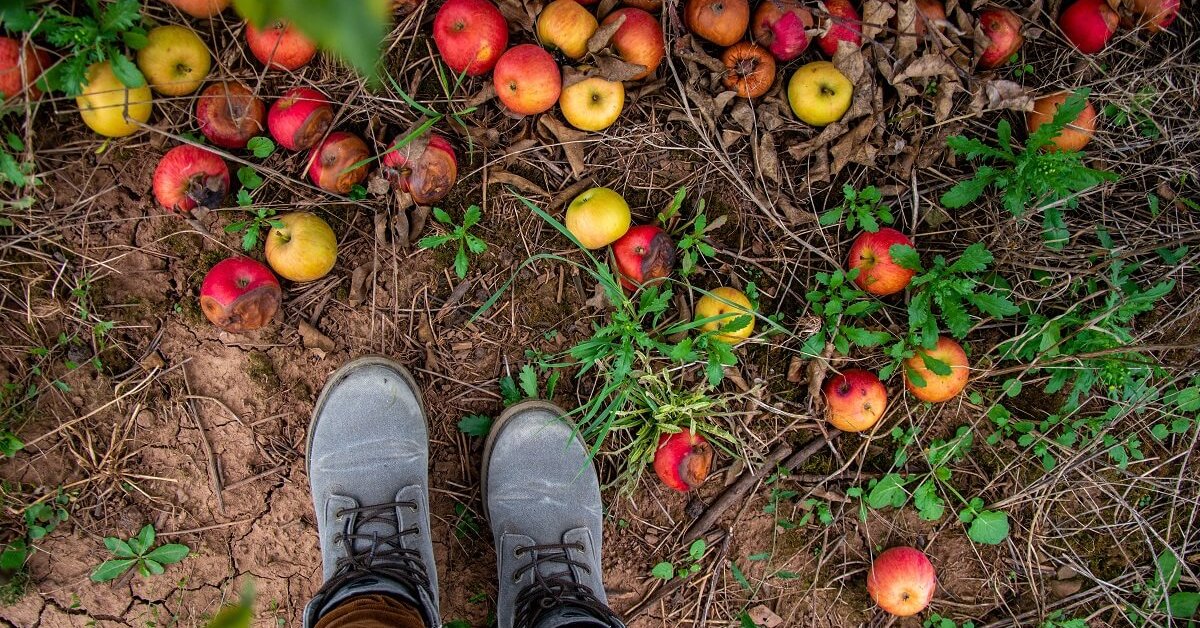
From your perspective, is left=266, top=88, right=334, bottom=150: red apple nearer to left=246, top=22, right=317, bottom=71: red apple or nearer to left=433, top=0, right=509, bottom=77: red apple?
left=246, top=22, right=317, bottom=71: red apple

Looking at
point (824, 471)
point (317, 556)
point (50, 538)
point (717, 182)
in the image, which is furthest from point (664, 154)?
point (50, 538)

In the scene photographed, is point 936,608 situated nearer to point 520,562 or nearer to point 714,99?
point 520,562

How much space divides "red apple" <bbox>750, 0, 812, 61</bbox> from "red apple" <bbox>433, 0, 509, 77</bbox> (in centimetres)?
104

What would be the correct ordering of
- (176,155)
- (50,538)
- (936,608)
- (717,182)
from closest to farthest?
1. (176,155)
2. (50,538)
3. (717,182)
4. (936,608)

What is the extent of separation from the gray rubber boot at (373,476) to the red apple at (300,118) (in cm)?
92

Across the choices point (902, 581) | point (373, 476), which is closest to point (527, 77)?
point (373, 476)

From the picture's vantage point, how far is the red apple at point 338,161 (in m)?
2.71

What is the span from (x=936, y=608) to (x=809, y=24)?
2.72 meters

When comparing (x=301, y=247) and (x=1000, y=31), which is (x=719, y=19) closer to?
(x=1000, y=31)

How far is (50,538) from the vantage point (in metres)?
2.86

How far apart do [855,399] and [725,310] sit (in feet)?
2.29

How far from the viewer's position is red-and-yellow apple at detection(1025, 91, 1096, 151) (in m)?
2.94

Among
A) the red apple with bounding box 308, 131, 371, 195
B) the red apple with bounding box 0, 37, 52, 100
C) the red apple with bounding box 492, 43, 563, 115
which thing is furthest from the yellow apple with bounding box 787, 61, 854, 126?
the red apple with bounding box 0, 37, 52, 100

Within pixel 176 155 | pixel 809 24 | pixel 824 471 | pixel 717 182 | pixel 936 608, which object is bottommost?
pixel 936 608
